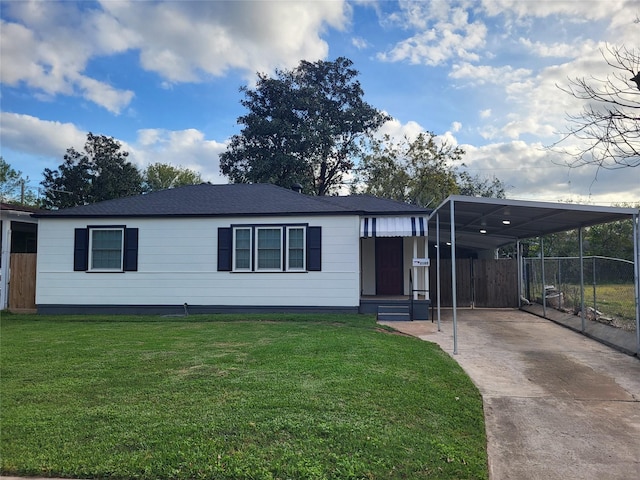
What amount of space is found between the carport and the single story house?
1791 millimetres

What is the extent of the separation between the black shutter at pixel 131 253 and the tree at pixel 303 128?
13439 millimetres

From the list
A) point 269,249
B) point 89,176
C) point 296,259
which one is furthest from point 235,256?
point 89,176

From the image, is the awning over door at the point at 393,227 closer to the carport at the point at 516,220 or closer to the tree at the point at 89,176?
the carport at the point at 516,220

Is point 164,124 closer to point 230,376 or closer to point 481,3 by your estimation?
point 481,3

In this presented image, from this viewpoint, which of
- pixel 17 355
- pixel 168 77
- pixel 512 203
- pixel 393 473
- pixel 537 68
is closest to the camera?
pixel 393 473

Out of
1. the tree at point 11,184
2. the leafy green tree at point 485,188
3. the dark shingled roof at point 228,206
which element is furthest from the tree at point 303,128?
the tree at point 11,184

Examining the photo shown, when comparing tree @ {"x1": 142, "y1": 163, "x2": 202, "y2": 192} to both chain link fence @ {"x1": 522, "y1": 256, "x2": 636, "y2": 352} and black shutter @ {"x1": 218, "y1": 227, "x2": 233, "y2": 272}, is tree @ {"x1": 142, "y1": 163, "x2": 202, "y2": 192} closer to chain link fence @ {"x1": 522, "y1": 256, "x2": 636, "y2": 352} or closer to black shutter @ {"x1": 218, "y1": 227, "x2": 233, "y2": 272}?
black shutter @ {"x1": 218, "y1": 227, "x2": 233, "y2": 272}

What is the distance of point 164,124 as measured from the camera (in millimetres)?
22078

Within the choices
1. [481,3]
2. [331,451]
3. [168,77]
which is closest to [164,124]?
[168,77]

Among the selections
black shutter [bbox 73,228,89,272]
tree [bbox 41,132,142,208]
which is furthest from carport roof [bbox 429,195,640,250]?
tree [bbox 41,132,142,208]

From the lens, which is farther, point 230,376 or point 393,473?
point 230,376

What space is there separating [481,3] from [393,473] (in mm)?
10326

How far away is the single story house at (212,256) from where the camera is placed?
12.4 m

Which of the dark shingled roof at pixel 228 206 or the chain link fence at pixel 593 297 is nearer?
the chain link fence at pixel 593 297
